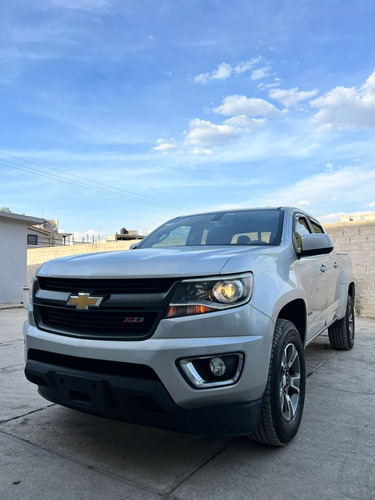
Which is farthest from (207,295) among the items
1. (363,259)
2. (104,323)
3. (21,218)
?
(21,218)

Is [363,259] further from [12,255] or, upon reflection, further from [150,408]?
[12,255]

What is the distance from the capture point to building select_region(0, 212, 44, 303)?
12125 millimetres

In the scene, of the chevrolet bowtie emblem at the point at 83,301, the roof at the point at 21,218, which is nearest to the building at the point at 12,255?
the roof at the point at 21,218

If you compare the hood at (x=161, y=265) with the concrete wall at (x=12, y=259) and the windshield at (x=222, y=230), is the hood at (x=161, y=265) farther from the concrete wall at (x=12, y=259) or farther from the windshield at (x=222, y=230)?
the concrete wall at (x=12, y=259)

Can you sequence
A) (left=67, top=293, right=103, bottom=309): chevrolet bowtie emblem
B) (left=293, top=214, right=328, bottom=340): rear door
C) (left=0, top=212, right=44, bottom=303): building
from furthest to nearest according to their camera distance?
(left=0, top=212, right=44, bottom=303): building, (left=293, top=214, right=328, bottom=340): rear door, (left=67, top=293, right=103, bottom=309): chevrolet bowtie emblem

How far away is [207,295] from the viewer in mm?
2223

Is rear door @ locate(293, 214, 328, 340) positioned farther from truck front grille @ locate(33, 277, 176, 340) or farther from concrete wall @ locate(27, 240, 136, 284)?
concrete wall @ locate(27, 240, 136, 284)

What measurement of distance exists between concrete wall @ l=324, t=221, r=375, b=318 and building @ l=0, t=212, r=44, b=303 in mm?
9370

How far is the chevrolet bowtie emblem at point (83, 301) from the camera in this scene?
2.36 meters

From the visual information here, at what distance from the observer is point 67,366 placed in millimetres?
2449

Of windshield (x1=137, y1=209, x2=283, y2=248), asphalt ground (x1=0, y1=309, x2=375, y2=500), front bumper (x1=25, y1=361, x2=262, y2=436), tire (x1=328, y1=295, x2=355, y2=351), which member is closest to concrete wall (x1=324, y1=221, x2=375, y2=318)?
tire (x1=328, y1=295, x2=355, y2=351)

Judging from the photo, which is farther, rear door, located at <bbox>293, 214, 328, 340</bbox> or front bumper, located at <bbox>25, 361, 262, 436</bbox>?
rear door, located at <bbox>293, 214, 328, 340</bbox>

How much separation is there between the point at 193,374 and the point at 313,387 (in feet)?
7.87

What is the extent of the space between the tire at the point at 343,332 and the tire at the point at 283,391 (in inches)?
111
